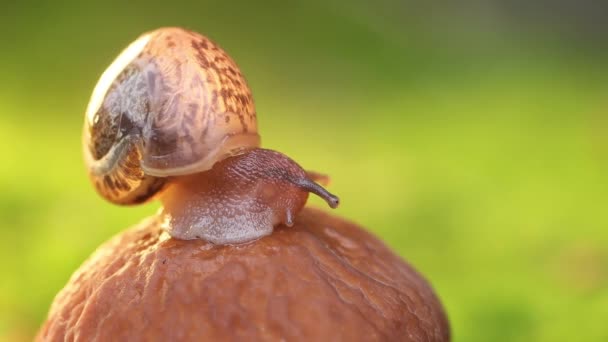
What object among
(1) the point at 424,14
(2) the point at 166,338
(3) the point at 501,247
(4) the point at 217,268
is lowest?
(3) the point at 501,247

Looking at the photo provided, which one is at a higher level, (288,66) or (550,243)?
(288,66)

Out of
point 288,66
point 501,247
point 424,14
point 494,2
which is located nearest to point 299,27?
point 288,66

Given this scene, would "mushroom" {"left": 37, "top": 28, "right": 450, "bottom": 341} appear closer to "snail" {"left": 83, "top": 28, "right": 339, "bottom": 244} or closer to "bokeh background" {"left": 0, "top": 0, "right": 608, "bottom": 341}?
"snail" {"left": 83, "top": 28, "right": 339, "bottom": 244}

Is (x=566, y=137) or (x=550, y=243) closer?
(x=550, y=243)

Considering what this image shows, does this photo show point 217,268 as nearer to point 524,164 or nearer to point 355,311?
point 355,311

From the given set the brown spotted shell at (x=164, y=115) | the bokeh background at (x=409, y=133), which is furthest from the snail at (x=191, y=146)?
the bokeh background at (x=409, y=133)

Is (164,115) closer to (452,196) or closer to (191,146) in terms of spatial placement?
(191,146)
